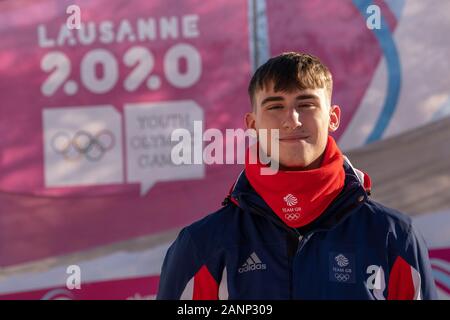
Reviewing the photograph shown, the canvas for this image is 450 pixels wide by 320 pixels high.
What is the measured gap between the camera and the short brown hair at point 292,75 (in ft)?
5.58

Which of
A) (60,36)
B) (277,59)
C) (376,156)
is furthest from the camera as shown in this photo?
(376,156)

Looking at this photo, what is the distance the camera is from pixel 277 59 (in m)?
1.76

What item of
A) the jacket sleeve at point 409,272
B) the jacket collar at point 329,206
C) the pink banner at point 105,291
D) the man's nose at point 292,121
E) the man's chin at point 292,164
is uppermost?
the man's nose at point 292,121

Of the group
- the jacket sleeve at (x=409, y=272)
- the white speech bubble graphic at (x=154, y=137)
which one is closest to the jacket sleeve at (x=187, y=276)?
the jacket sleeve at (x=409, y=272)

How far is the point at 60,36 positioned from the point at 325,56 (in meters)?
1.19

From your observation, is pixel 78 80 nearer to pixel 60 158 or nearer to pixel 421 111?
pixel 60 158

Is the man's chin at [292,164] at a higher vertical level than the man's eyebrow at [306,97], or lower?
lower

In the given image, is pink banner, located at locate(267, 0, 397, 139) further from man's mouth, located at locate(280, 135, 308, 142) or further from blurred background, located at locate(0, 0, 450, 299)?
man's mouth, located at locate(280, 135, 308, 142)

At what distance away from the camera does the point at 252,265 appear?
63.7 inches

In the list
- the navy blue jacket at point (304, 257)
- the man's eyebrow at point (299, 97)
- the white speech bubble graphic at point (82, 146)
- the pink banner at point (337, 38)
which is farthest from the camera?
the pink banner at point (337, 38)

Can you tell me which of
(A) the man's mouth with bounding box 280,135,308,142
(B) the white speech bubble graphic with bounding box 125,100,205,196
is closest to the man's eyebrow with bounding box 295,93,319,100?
(A) the man's mouth with bounding box 280,135,308,142

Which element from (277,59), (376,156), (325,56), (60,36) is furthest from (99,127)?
(277,59)

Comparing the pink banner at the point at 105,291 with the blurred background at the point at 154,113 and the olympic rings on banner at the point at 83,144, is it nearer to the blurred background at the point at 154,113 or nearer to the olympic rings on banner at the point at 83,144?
the blurred background at the point at 154,113

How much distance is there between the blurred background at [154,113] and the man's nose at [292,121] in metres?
1.46
